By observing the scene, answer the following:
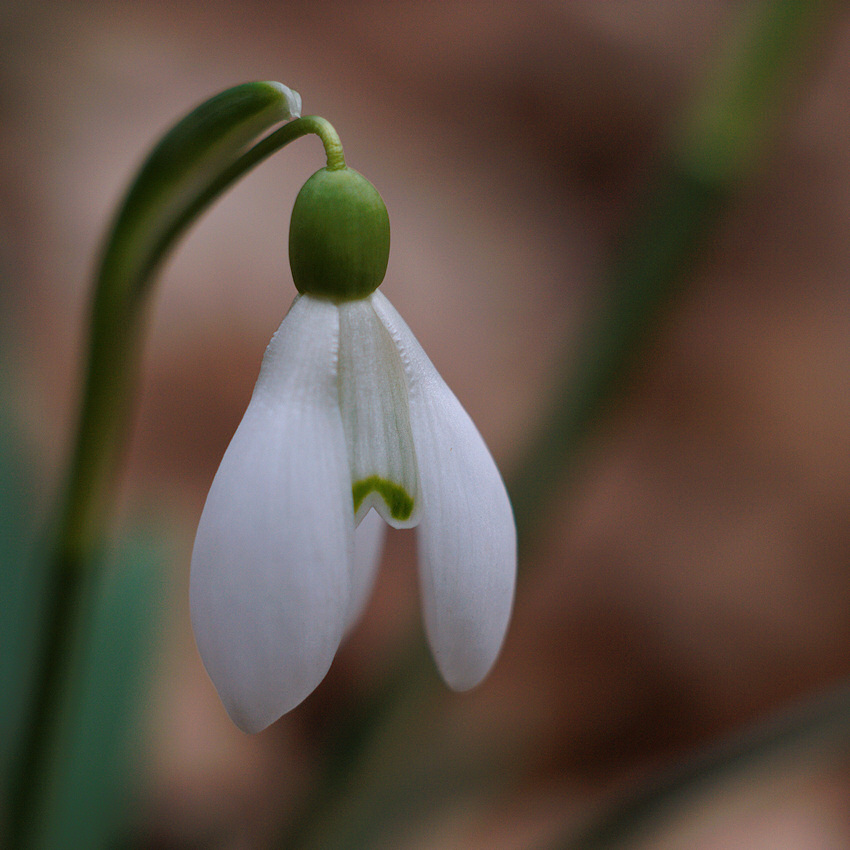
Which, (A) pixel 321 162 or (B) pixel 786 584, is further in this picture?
(A) pixel 321 162

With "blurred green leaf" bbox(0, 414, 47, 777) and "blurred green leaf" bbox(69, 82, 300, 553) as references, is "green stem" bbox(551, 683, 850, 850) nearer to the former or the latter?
"blurred green leaf" bbox(69, 82, 300, 553)

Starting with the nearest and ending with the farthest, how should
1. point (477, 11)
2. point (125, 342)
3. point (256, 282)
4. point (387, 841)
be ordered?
1. point (125, 342)
2. point (387, 841)
3. point (256, 282)
4. point (477, 11)

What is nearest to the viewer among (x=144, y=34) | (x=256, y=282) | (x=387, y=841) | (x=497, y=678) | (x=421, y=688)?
(x=421, y=688)

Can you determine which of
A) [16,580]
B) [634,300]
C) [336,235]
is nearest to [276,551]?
[336,235]

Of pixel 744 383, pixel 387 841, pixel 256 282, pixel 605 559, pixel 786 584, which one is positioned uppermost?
pixel 256 282

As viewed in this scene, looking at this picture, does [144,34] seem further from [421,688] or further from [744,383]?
[421,688]

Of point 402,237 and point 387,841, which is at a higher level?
point 402,237

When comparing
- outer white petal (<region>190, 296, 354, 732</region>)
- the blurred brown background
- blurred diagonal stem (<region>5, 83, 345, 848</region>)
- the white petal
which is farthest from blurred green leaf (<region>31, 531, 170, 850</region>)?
outer white petal (<region>190, 296, 354, 732</region>)

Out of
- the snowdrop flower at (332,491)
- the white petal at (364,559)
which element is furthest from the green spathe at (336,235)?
the white petal at (364,559)

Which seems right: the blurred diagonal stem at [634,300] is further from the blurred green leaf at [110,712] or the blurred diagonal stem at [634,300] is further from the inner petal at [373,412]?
the inner petal at [373,412]

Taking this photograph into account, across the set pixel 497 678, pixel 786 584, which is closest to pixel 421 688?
pixel 497 678
